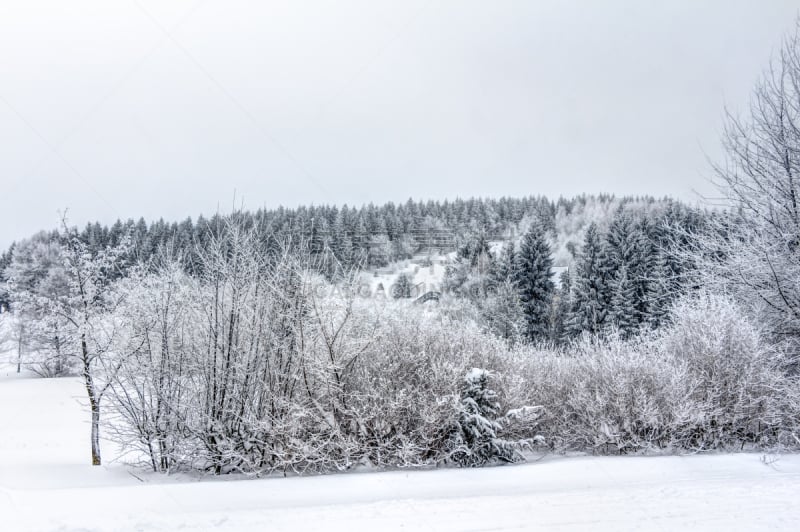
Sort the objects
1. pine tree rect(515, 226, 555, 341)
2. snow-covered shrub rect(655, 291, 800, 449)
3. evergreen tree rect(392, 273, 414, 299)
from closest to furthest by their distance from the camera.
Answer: snow-covered shrub rect(655, 291, 800, 449) < evergreen tree rect(392, 273, 414, 299) < pine tree rect(515, 226, 555, 341)

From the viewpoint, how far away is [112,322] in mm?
12125

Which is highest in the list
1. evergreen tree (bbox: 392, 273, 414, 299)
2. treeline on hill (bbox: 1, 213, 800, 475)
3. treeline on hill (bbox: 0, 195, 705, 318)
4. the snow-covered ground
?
treeline on hill (bbox: 0, 195, 705, 318)

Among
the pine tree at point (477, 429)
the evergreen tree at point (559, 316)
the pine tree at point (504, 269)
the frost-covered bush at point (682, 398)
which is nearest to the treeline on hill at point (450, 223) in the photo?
the pine tree at point (504, 269)

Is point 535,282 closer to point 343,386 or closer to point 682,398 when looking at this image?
point 682,398

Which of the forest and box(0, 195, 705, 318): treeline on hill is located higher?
box(0, 195, 705, 318): treeline on hill

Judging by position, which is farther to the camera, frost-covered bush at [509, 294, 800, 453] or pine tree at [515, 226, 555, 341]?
pine tree at [515, 226, 555, 341]

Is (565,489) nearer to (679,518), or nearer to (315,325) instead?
(679,518)

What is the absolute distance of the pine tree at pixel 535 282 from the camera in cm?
3919

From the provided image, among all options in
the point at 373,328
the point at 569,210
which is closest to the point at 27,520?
the point at 373,328

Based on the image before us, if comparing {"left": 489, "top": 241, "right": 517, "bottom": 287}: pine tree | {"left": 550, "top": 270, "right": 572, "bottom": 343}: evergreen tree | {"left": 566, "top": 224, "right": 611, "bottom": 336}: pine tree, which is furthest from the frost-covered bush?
{"left": 489, "top": 241, "right": 517, "bottom": 287}: pine tree

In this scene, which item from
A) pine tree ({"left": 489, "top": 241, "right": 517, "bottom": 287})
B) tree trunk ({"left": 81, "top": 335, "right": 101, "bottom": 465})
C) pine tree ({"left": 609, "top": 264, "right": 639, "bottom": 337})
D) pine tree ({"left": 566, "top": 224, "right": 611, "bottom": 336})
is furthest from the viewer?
pine tree ({"left": 489, "top": 241, "right": 517, "bottom": 287})

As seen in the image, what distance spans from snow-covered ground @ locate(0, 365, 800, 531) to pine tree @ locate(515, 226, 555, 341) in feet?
95.5

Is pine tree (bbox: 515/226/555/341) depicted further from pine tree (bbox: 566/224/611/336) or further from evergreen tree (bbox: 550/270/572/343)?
pine tree (bbox: 566/224/611/336)

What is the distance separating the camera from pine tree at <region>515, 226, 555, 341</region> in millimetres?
39188
